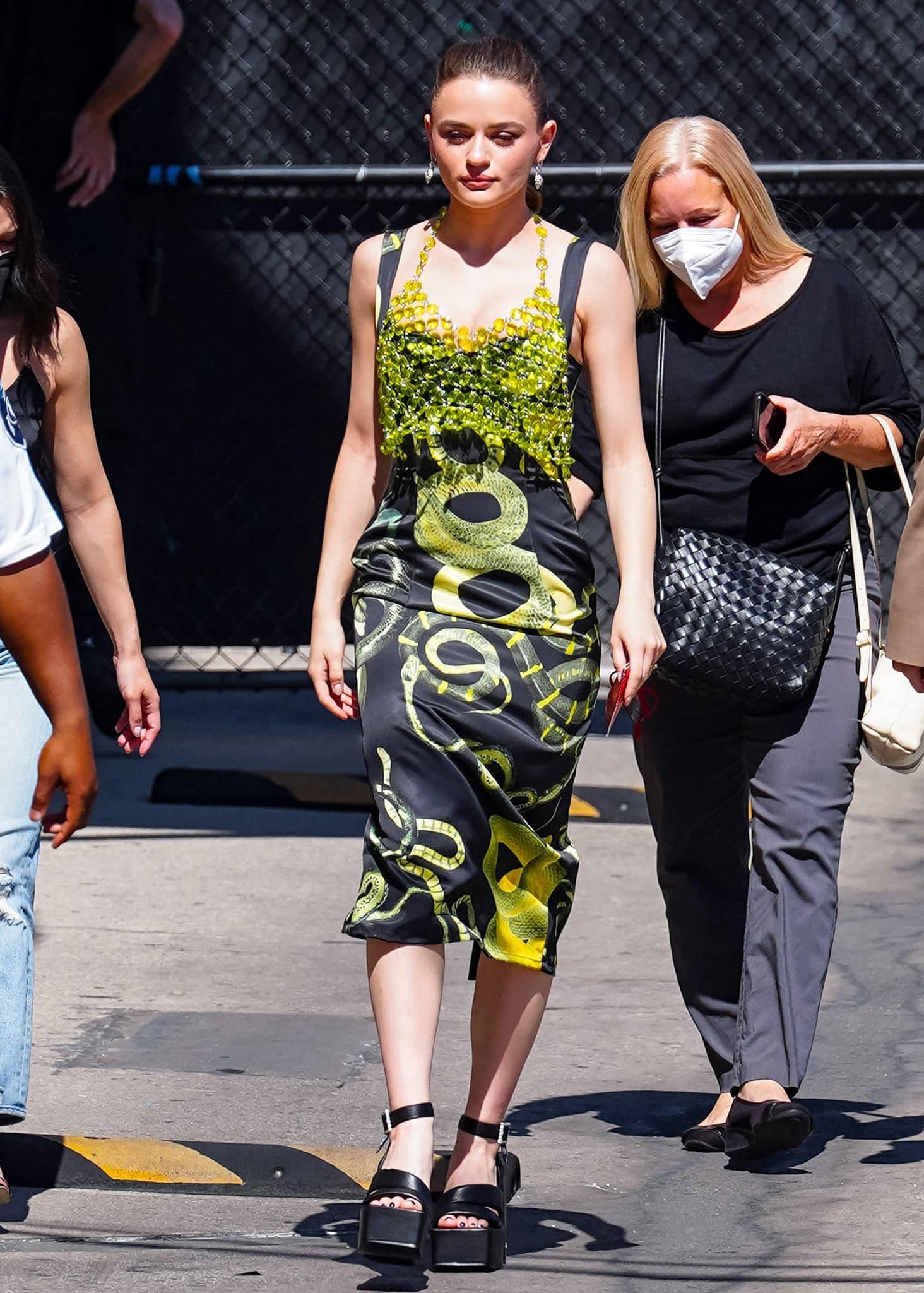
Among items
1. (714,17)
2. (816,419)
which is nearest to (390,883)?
(816,419)

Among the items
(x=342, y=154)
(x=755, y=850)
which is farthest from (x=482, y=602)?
(x=342, y=154)

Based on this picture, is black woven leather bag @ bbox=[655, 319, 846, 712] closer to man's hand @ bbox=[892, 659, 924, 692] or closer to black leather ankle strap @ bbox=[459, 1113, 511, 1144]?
man's hand @ bbox=[892, 659, 924, 692]

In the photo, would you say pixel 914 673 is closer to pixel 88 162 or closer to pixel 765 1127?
pixel 765 1127

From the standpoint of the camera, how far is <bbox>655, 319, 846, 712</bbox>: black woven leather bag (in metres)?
4.01

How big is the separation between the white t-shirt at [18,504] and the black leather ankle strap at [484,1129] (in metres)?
1.13

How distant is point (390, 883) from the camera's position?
3.38 m

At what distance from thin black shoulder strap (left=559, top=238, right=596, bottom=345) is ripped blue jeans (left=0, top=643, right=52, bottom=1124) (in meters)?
1.03

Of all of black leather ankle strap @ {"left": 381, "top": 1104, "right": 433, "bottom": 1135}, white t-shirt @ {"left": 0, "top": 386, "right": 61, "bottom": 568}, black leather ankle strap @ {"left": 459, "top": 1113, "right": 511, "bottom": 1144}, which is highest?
white t-shirt @ {"left": 0, "top": 386, "right": 61, "bottom": 568}

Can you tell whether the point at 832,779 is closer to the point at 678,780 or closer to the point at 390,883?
the point at 678,780

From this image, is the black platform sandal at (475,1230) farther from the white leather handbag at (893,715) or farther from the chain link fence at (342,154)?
the chain link fence at (342,154)

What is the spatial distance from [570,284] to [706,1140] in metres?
1.66

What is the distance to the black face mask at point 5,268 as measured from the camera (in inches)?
138

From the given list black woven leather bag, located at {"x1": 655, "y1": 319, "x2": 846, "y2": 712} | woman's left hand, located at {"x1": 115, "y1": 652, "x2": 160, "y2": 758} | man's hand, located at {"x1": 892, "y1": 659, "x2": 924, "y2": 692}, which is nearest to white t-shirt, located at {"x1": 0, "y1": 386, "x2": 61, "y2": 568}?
woman's left hand, located at {"x1": 115, "y1": 652, "x2": 160, "y2": 758}

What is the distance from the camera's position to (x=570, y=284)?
3.46 meters
